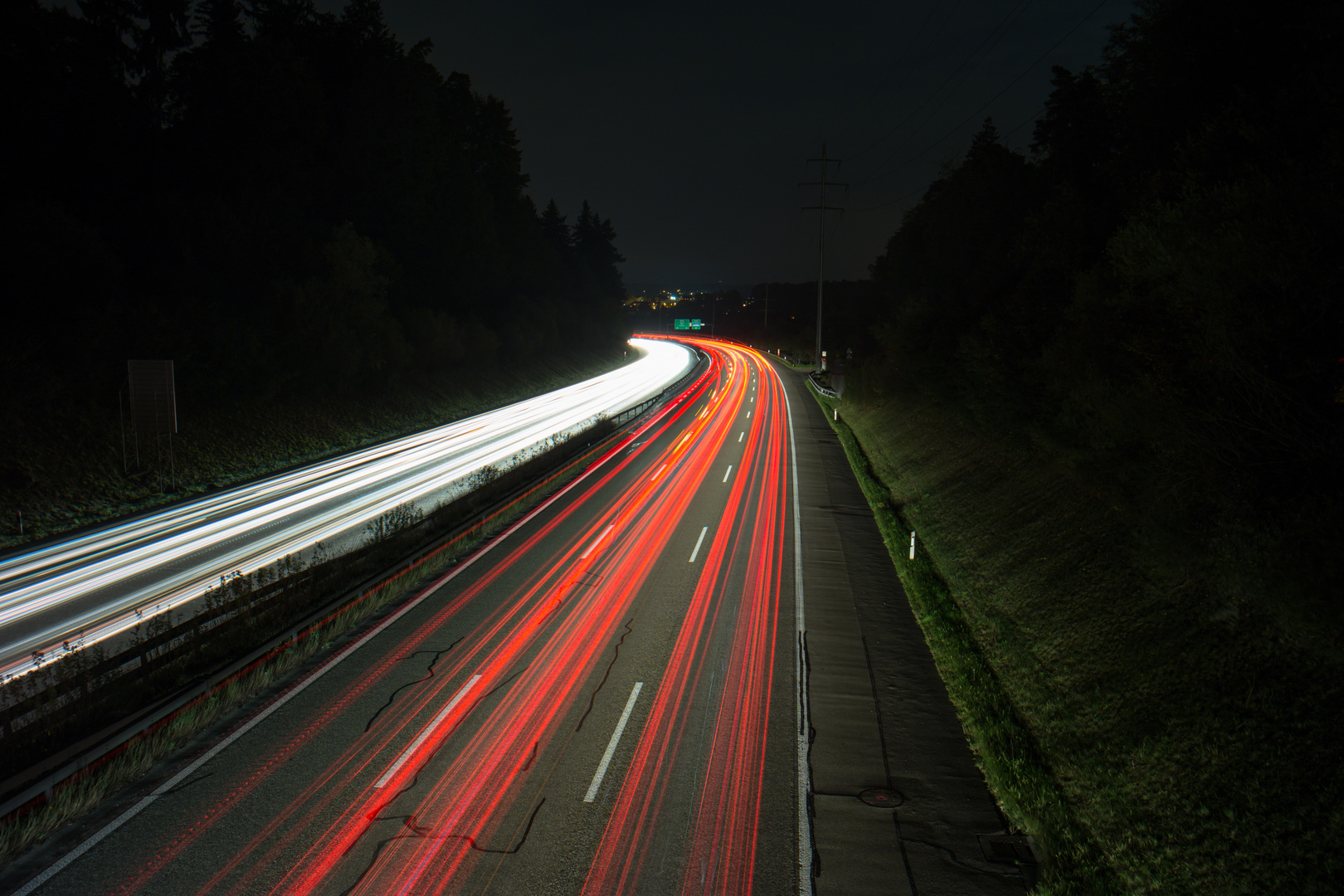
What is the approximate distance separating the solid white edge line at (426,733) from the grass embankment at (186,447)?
15130 millimetres

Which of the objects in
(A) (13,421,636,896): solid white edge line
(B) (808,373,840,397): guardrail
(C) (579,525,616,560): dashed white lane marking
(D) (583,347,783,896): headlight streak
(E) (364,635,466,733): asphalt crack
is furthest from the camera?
(B) (808,373,840,397): guardrail

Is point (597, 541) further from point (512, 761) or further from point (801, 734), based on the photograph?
point (512, 761)

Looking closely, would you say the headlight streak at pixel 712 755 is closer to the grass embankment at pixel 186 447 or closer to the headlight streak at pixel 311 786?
the headlight streak at pixel 311 786

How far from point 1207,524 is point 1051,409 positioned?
9697mm

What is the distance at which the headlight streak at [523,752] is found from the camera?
699 centimetres

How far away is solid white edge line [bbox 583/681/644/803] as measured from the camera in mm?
8195

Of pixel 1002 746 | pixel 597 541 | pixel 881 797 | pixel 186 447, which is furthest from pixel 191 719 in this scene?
pixel 186 447

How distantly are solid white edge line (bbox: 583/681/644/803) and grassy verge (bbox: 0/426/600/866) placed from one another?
5.29m

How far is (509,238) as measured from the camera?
7300 cm

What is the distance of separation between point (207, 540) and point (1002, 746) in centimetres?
1877

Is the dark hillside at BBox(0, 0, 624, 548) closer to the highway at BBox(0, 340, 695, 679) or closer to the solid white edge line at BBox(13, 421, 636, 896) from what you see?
the highway at BBox(0, 340, 695, 679)

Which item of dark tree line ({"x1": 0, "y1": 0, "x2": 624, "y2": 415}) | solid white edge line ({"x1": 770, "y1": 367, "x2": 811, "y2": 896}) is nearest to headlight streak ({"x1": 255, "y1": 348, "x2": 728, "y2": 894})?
solid white edge line ({"x1": 770, "y1": 367, "x2": 811, "y2": 896})

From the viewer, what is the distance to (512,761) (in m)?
8.76

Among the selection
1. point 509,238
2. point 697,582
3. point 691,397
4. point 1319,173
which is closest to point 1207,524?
point 1319,173
